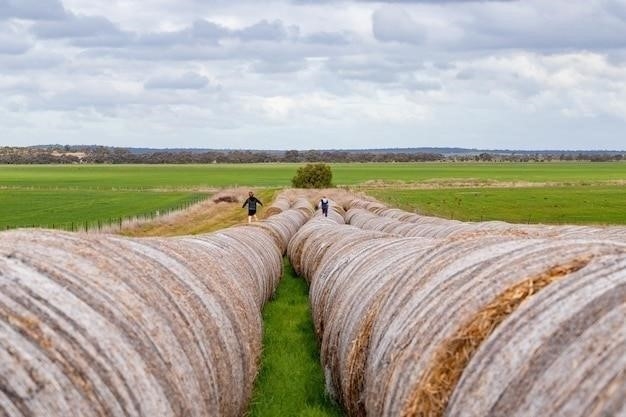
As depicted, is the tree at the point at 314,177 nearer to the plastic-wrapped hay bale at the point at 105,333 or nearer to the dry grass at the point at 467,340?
the plastic-wrapped hay bale at the point at 105,333

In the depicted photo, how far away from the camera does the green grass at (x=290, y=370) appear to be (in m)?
8.62

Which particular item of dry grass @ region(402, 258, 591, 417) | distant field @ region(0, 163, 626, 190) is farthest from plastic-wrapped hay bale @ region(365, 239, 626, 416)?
distant field @ region(0, 163, 626, 190)

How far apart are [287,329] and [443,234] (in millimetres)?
6169

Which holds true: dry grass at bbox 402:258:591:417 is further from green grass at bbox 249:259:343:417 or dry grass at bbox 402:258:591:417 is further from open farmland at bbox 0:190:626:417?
green grass at bbox 249:259:343:417

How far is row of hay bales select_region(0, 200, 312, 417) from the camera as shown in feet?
13.9

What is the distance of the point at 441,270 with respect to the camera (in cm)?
585

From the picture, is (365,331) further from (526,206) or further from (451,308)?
(526,206)

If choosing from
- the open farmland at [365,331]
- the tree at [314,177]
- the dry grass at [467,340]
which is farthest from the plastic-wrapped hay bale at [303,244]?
the tree at [314,177]

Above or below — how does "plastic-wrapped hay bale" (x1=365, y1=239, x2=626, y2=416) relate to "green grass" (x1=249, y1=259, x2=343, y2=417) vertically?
above

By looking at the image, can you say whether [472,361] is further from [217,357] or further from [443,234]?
[443,234]

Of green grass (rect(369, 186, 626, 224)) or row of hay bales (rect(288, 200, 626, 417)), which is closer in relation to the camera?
row of hay bales (rect(288, 200, 626, 417))

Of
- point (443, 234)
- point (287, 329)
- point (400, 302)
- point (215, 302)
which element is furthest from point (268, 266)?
point (400, 302)

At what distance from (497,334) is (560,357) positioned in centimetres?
62

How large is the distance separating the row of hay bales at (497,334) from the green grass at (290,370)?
1.40 m
